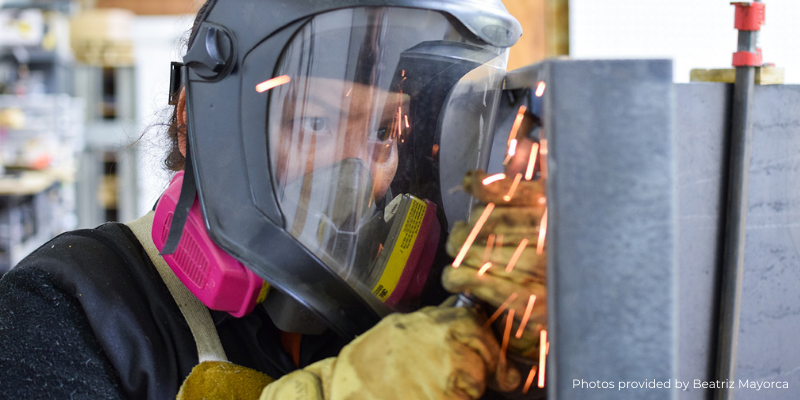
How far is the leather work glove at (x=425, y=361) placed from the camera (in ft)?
2.08

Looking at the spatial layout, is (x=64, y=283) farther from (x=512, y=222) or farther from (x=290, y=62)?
(x=512, y=222)

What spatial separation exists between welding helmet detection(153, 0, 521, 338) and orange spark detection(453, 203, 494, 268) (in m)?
0.17

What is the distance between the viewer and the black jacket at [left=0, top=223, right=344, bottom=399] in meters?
0.84

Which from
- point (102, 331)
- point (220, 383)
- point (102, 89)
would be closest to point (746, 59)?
point (220, 383)

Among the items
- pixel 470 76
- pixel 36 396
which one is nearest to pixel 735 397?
pixel 470 76

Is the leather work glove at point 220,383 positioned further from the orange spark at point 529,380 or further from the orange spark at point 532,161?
the orange spark at point 532,161

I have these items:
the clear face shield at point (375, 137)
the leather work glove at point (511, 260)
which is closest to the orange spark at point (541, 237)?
the leather work glove at point (511, 260)

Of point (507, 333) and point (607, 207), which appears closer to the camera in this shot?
point (607, 207)

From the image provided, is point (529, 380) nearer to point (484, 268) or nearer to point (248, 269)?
point (484, 268)

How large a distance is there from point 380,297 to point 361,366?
9.4 inches

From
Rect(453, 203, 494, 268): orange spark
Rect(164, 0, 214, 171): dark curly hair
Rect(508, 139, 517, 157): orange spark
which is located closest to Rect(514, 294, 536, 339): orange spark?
Rect(453, 203, 494, 268): orange spark

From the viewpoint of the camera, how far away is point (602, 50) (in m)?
1.94

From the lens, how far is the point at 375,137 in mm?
895

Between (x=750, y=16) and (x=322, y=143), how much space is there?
61 centimetres
